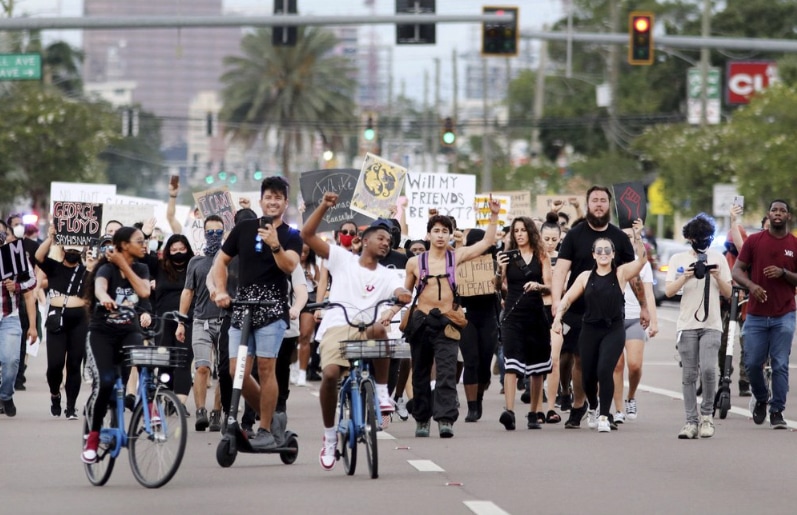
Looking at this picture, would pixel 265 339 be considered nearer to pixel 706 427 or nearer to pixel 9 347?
pixel 706 427

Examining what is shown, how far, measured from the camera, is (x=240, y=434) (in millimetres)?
12633

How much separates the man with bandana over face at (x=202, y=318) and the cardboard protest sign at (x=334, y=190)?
4275 mm

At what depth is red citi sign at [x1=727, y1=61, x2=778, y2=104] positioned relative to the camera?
68812 mm

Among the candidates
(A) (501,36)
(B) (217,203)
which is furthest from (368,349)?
(A) (501,36)

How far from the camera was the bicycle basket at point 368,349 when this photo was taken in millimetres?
12086

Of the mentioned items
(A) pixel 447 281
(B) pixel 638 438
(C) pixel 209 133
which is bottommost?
(B) pixel 638 438

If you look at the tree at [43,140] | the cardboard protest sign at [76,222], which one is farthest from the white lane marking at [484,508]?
the tree at [43,140]

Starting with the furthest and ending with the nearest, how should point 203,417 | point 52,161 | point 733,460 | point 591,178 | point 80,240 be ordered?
point 591,178 → point 52,161 → point 80,240 → point 203,417 → point 733,460

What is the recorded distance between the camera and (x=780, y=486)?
11.8m

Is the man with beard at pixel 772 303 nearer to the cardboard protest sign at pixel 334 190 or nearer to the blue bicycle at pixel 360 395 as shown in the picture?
the blue bicycle at pixel 360 395

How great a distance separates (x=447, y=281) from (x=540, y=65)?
216ft

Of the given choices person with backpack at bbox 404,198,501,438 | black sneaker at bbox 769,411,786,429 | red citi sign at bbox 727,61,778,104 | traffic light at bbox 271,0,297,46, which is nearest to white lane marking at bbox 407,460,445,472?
person with backpack at bbox 404,198,501,438

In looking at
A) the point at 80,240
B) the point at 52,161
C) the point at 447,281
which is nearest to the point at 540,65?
the point at 52,161

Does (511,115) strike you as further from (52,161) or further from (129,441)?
(129,441)
